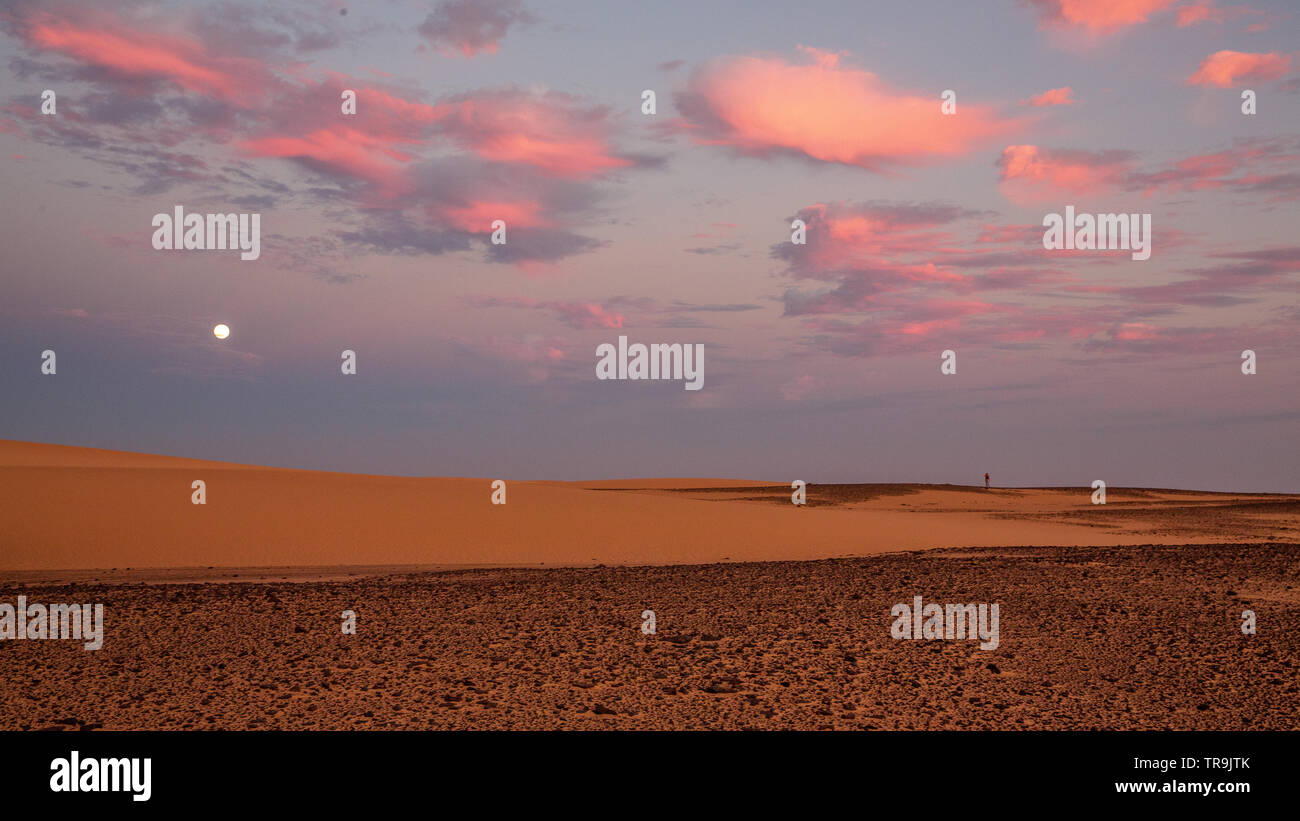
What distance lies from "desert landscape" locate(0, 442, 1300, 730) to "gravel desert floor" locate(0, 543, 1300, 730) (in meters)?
0.04

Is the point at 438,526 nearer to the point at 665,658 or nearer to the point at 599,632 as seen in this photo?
the point at 599,632

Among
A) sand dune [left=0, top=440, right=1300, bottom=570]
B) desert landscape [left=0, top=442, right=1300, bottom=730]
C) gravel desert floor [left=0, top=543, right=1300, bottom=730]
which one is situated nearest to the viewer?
gravel desert floor [left=0, top=543, right=1300, bottom=730]

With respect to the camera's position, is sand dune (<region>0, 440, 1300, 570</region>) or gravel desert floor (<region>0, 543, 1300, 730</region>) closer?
gravel desert floor (<region>0, 543, 1300, 730</region>)

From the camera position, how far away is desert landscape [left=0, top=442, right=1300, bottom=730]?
26.9 feet

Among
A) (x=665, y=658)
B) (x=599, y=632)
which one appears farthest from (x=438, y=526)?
(x=665, y=658)

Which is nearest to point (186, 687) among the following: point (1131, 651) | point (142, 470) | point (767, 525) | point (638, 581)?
point (638, 581)

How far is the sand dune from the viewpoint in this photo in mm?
22797

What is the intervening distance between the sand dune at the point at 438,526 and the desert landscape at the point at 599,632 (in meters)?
0.17

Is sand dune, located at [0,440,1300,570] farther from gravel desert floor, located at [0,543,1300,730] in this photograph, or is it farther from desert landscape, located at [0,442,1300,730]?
gravel desert floor, located at [0,543,1300,730]

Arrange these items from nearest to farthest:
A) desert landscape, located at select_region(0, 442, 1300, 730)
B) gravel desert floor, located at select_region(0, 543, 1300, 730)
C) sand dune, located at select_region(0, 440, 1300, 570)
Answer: gravel desert floor, located at select_region(0, 543, 1300, 730) < desert landscape, located at select_region(0, 442, 1300, 730) < sand dune, located at select_region(0, 440, 1300, 570)

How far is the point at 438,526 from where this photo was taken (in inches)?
1098

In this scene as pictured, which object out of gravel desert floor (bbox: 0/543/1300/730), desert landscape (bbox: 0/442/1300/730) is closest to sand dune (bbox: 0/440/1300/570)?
desert landscape (bbox: 0/442/1300/730)
